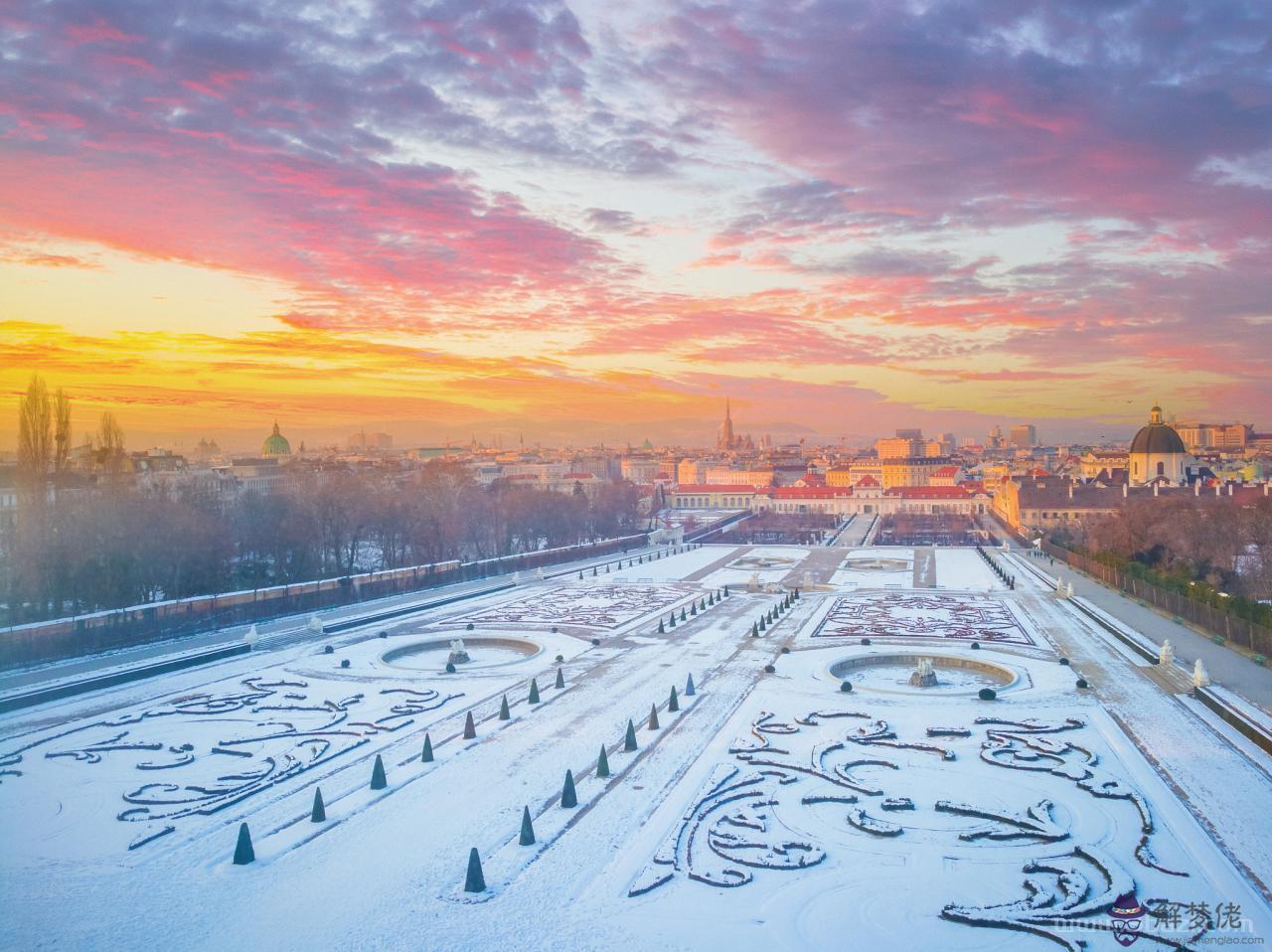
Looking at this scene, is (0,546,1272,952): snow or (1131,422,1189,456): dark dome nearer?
(0,546,1272,952): snow

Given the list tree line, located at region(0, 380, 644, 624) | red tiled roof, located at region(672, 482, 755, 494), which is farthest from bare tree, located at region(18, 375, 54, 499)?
red tiled roof, located at region(672, 482, 755, 494)

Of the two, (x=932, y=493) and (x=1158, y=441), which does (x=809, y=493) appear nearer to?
(x=932, y=493)

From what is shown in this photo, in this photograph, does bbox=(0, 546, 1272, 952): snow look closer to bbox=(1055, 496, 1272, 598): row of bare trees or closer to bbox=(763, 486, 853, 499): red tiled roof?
bbox=(1055, 496, 1272, 598): row of bare trees

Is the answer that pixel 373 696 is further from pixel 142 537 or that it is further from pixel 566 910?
pixel 142 537

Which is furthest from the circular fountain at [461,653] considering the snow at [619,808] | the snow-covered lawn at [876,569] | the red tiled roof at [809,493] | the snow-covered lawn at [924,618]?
the red tiled roof at [809,493]

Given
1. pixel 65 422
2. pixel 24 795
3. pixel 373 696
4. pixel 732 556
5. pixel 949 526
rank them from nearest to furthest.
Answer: pixel 24 795 → pixel 373 696 → pixel 65 422 → pixel 732 556 → pixel 949 526

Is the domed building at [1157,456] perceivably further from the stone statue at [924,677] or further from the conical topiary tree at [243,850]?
the conical topiary tree at [243,850]

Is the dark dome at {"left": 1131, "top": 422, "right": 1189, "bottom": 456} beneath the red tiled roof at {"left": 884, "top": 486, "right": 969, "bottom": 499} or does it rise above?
above

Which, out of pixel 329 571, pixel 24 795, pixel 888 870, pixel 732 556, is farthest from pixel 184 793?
pixel 732 556
